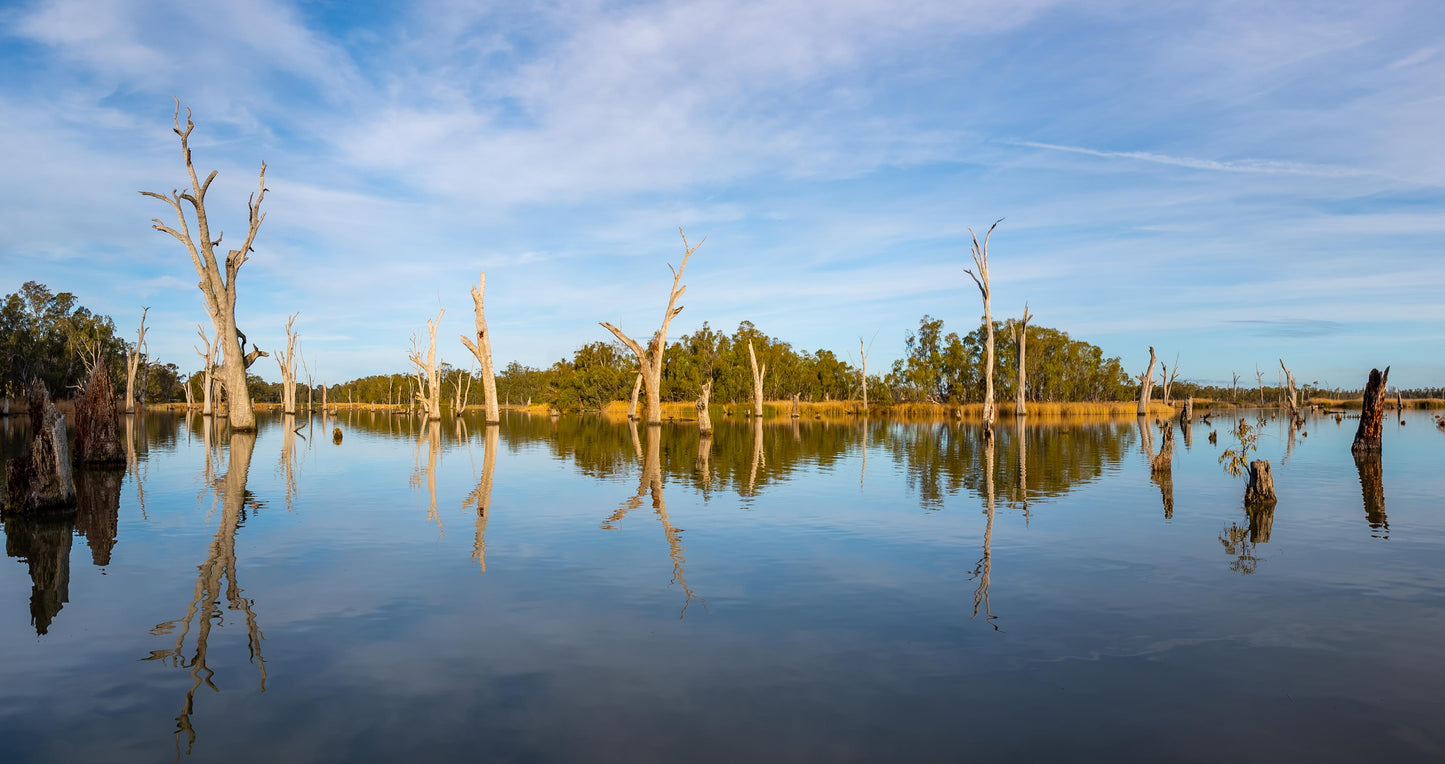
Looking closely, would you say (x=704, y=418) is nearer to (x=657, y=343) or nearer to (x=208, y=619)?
(x=657, y=343)

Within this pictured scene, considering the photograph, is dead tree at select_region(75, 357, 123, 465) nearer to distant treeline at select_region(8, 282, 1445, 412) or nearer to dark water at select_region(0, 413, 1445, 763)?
dark water at select_region(0, 413, 1445, 763)

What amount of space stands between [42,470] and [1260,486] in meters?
Answer: 18.9

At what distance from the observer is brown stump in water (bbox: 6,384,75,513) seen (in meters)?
12.0

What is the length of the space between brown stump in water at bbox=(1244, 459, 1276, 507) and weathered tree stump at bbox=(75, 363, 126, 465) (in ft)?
74.8

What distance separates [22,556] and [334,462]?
14441mm

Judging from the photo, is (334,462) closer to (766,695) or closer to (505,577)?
(505,577)

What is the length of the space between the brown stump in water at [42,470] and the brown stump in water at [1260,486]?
18.4 metres

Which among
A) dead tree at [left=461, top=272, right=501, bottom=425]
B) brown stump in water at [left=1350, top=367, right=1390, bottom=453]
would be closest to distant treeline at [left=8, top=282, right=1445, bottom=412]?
dead tree at [left=461, top=272, right=501, bottom=425]

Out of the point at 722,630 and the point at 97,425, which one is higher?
the point at 97,425

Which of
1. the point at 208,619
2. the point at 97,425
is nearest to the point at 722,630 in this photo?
the point at 208,619

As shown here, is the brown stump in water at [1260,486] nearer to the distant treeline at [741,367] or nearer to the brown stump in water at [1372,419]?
the brown stump in water at [1372,419]

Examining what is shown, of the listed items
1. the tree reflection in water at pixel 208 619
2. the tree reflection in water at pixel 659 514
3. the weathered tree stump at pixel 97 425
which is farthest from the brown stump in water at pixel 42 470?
the tree reflection in water at pixel 659 514

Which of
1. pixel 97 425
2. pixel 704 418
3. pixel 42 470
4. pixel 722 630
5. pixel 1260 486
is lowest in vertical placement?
pixel 722 630

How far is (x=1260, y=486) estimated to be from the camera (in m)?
13.6
